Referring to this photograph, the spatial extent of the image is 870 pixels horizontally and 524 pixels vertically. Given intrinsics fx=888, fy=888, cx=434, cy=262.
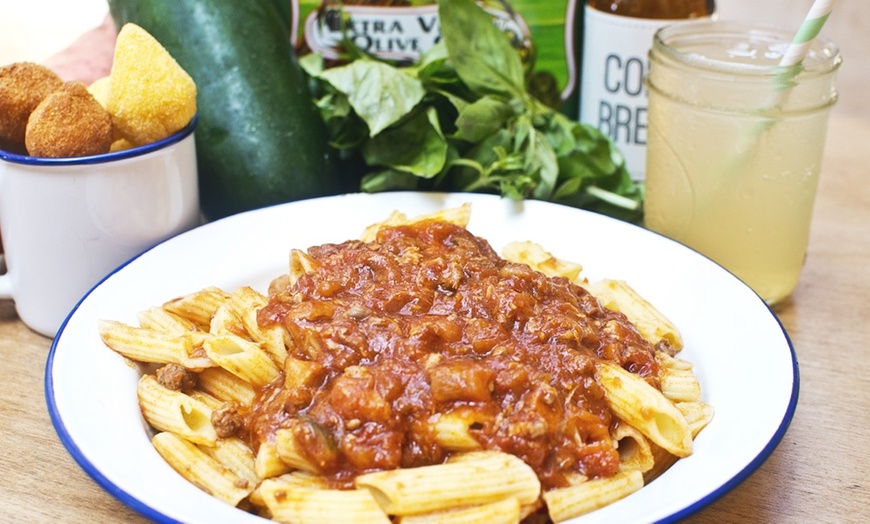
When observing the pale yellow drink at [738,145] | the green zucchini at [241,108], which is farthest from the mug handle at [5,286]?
the pale yellow drink at [738,145]

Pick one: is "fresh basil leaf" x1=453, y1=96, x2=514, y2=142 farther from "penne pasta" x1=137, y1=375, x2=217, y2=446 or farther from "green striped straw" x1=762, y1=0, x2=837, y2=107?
"penne pasta" x1=137, y1=375, x2=217, y2=446

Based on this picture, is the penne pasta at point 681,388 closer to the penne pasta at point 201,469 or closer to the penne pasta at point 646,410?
the penne pasta at point 646,410

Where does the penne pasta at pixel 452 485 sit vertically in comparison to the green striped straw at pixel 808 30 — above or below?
below

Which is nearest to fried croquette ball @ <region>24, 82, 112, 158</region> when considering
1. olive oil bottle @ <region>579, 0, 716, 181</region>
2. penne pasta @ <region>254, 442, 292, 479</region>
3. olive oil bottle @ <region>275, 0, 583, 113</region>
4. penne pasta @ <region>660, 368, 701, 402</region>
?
penne pasta @ <region>254, 442, 292, 479</region>

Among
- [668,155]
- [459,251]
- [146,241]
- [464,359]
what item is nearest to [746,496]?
[464,359]

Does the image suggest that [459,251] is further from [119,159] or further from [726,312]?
[119,159]

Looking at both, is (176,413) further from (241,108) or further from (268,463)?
(241,108)
